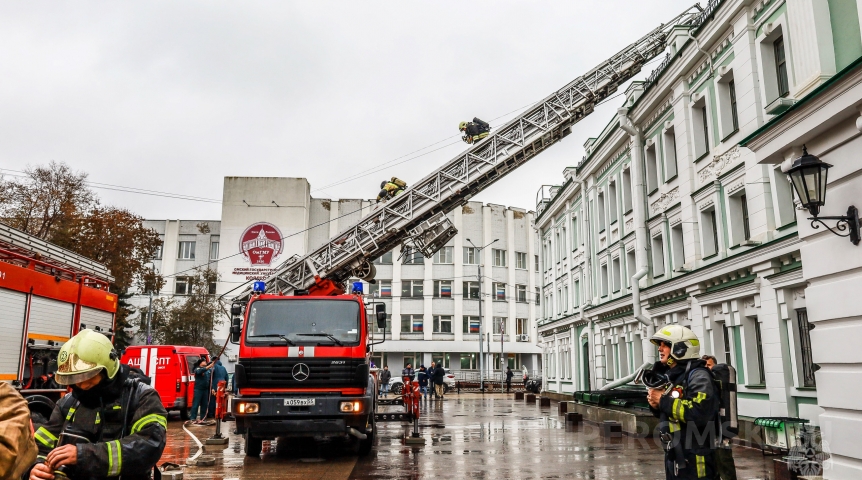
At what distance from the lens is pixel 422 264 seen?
54.5m

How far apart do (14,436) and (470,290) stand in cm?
5275

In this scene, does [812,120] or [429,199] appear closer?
[812,120]

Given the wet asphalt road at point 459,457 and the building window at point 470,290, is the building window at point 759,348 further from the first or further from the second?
the building window at point 470,290

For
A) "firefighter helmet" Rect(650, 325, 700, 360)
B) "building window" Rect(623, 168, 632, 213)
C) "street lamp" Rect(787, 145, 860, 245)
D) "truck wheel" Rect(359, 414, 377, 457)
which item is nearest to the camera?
"firefighter helmet" Rect(650, 325, 700, 360)

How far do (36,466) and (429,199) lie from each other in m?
12.5

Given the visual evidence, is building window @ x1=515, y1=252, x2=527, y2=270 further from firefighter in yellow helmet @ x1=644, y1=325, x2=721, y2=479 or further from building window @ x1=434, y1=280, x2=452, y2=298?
firefighter in yellow helmet @ x1=644, y1=325, x2=721, y2=479

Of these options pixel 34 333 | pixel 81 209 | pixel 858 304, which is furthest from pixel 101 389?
pixel 81 209

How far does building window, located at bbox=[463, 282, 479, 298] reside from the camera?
54.8 metres

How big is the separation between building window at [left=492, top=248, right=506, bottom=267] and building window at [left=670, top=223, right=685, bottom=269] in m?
37.9

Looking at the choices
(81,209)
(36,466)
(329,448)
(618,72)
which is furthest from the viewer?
(81,209)

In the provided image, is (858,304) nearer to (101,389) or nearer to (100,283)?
(101,389)

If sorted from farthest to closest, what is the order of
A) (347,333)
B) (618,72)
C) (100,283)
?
(618,72) < (100,283) < (347,333)

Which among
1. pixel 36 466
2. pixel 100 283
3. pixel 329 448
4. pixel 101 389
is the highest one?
pixel 100 283

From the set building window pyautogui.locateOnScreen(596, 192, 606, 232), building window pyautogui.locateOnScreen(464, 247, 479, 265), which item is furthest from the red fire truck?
building window pyautogui.locateOnScreen(464, 247, 479, 265)
